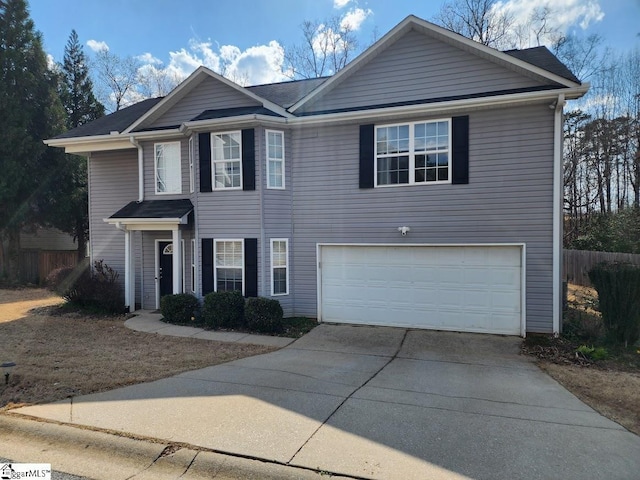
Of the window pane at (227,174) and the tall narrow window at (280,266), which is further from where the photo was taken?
the window pane at (227,174)

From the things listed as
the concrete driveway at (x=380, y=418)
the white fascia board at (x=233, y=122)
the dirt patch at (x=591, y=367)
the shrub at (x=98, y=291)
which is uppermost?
the white fascia board at (x=233, y=122)

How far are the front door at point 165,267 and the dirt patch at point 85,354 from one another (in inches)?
69.3

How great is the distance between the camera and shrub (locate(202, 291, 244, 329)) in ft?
32.5

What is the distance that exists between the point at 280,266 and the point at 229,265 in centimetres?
140

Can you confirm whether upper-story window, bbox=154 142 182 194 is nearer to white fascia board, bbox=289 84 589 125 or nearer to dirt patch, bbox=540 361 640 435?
white fascia board, bbox=289 84 589 125

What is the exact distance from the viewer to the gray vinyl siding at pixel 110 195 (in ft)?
42.7

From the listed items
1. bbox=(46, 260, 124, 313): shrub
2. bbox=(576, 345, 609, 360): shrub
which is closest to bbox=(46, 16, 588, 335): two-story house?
bbox=(46, 260, 124, 313): shrub

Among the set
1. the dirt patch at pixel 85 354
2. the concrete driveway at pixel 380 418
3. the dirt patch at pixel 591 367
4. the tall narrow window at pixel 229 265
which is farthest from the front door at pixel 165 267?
the dirt patch at pixel 591 367

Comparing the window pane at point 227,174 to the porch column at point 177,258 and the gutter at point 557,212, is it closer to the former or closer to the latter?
the porch column at point 177,258

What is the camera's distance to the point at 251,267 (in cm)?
1038

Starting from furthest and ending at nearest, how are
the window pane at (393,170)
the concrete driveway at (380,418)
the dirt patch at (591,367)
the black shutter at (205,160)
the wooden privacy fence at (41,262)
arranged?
the wooden privacy fence at (41,262) < the black shutter at (205,160) < the window pane at (393,170) < the dirt patch at (591,367) < the concrete driveway at (380,418)

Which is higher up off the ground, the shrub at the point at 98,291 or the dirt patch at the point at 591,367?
the shrub at the point at 98,291

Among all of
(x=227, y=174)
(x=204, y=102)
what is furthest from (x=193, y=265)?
(x=204, y=102)

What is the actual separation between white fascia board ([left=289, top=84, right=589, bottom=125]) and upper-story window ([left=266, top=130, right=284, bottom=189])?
2.16 feet
